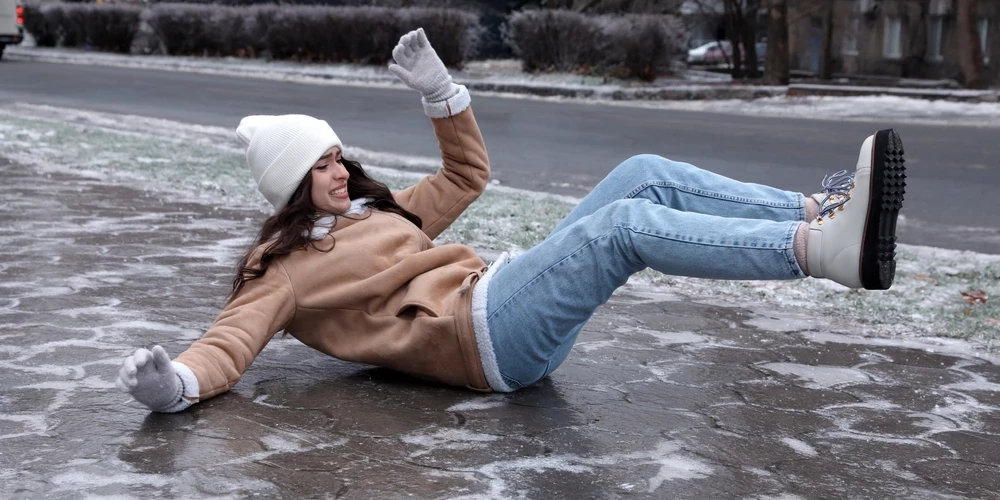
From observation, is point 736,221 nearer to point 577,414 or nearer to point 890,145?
point 890,145

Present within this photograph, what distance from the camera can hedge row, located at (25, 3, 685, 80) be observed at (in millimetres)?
20516

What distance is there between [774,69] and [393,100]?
8.45m

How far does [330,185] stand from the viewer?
3232mm

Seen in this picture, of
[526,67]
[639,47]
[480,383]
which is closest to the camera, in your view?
[480,383]

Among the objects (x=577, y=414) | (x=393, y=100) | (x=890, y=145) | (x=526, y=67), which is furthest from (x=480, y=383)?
(x=526, y=67)

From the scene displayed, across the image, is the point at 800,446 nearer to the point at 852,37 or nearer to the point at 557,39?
the point at 557,39

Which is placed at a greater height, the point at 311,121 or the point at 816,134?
the point at 311,121

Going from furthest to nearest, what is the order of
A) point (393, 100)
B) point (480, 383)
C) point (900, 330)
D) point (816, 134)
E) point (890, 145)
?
point (393, 100) < point (816, 134) < point (900, 330) < point (480, 383) < point (890, 145)

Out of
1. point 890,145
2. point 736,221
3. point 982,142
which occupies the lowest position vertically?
point 982,142

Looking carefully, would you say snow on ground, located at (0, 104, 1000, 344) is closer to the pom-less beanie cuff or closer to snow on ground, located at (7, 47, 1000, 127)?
the pom-less beanie cuff

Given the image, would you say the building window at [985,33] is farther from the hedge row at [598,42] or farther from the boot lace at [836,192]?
the boot lace at [836,192]

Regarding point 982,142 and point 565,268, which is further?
point 982,142

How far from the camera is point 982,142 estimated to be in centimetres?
1165

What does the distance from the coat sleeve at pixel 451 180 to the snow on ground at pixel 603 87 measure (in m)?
11.7
